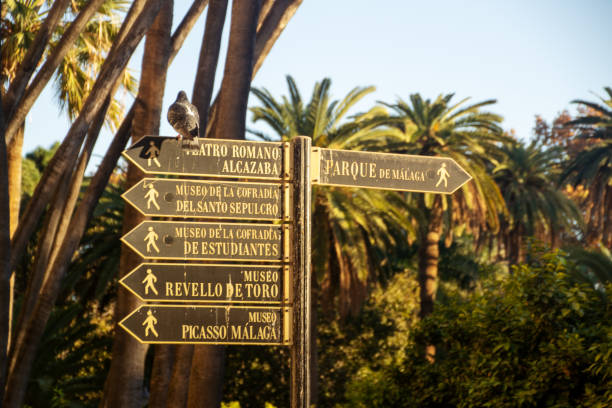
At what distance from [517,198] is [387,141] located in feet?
25.4

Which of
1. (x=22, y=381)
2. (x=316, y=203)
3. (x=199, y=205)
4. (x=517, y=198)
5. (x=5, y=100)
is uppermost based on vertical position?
(x=517, y=198)

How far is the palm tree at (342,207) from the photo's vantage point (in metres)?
20.4

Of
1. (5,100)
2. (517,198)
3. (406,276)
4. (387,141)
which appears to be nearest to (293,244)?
(5,100)

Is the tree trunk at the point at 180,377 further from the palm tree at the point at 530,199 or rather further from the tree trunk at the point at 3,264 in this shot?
the palm tree at the point at 530,199

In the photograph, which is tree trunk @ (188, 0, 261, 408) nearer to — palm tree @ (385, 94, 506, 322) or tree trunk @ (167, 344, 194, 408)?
tree trunk @ (167, 344, 194, 408)

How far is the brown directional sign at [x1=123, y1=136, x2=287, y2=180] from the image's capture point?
433 cm

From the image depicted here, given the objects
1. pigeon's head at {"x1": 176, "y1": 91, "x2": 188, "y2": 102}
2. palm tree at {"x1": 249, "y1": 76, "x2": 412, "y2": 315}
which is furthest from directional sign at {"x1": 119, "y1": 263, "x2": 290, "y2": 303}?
palm tree at {"x1": 249, "y1": 76, "x2": 412, "y2": 315}

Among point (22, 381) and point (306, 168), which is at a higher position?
point (306, 168)

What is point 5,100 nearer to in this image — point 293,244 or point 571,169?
point 293,244

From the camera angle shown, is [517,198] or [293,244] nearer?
[293,244]

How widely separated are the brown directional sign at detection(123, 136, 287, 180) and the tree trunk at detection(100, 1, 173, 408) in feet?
15.0

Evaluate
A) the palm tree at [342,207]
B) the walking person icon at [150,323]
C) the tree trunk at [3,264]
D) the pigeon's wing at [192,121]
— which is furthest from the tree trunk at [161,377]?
the palm tree at [342,207]

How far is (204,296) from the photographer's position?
166 inches

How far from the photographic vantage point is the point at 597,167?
2938 centimetres
